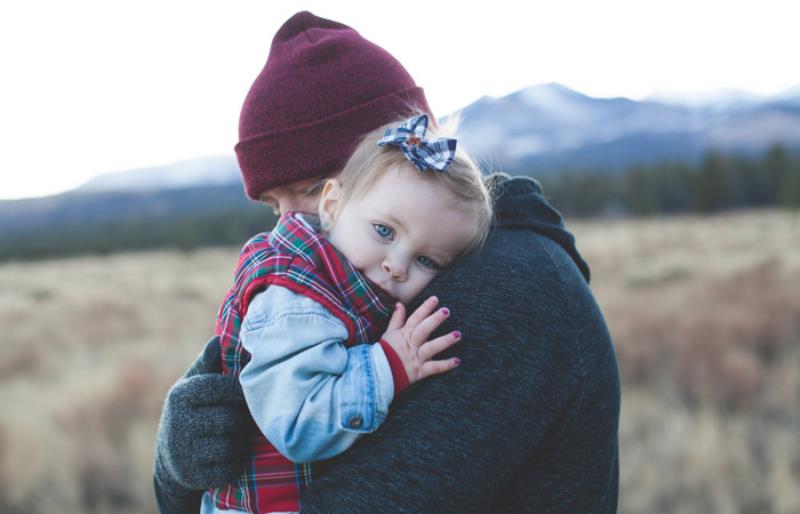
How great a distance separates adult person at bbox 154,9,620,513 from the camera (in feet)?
4.10


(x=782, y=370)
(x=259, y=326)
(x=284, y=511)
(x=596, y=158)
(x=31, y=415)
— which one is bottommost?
(x=596, y=158)

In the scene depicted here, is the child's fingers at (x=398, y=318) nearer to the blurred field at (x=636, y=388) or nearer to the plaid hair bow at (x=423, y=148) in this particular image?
the plaid hair bow at (x=423, y=148)

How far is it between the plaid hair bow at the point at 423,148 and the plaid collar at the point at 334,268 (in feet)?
1.04

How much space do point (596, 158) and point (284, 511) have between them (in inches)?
5470

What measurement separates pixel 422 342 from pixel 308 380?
10.4 inches

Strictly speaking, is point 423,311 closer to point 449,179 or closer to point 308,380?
point 308,380

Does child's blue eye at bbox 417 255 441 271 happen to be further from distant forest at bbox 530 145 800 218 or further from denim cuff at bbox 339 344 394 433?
distant forest at bbox 530 145 800 218

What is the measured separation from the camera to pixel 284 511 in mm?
1452

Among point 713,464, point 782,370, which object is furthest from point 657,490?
point 782,370

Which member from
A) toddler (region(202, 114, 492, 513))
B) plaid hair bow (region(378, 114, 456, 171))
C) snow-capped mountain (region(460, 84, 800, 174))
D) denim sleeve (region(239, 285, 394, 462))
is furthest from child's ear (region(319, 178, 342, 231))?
snow-capped mountain (region(460, 84, 800, 174))

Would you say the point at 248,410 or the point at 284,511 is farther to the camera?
the point at 248,410

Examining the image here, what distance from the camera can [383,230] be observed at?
1.68m

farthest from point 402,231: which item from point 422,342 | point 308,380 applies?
point 308,380

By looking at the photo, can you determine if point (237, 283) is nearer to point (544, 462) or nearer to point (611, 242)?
point (544, 462)
